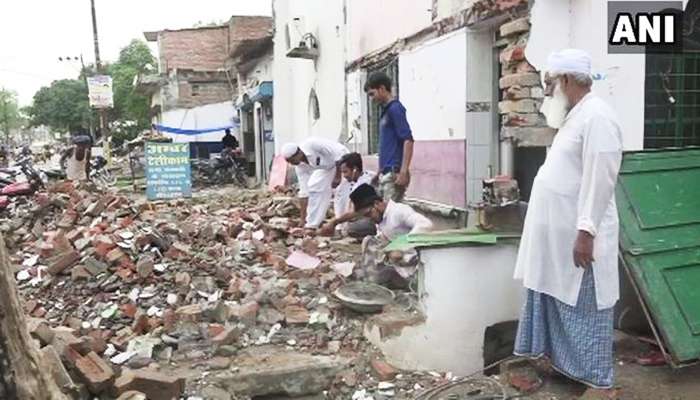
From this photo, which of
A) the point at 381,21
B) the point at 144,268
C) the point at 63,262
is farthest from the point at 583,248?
the point at 381,21

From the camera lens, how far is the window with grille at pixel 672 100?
447 cm

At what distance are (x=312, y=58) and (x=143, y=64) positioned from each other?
36.8 m

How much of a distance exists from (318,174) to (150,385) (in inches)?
167

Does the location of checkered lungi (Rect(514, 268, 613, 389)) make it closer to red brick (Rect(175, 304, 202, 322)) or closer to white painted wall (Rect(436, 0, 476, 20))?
red brick (Rect(175, 304, 202, 322))

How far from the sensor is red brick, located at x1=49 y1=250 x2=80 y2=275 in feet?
19.6

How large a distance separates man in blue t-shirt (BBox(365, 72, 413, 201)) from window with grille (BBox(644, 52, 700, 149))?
6.26 feet

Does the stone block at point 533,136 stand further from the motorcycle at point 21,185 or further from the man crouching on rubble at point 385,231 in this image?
the motorcycle at point 21,185

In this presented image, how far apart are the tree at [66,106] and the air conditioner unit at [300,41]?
3794cm

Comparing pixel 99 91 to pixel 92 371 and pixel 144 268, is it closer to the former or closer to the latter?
pixel 144 268

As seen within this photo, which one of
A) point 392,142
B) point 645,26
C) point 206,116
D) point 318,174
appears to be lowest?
point 318,174

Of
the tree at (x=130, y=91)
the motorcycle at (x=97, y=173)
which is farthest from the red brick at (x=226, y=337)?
the tree at (x=130, y=91)

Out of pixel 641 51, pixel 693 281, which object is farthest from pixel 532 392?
pixel 641 51

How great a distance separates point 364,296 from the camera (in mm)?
4676

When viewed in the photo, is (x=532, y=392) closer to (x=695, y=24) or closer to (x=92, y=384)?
(x=92, y=384)
